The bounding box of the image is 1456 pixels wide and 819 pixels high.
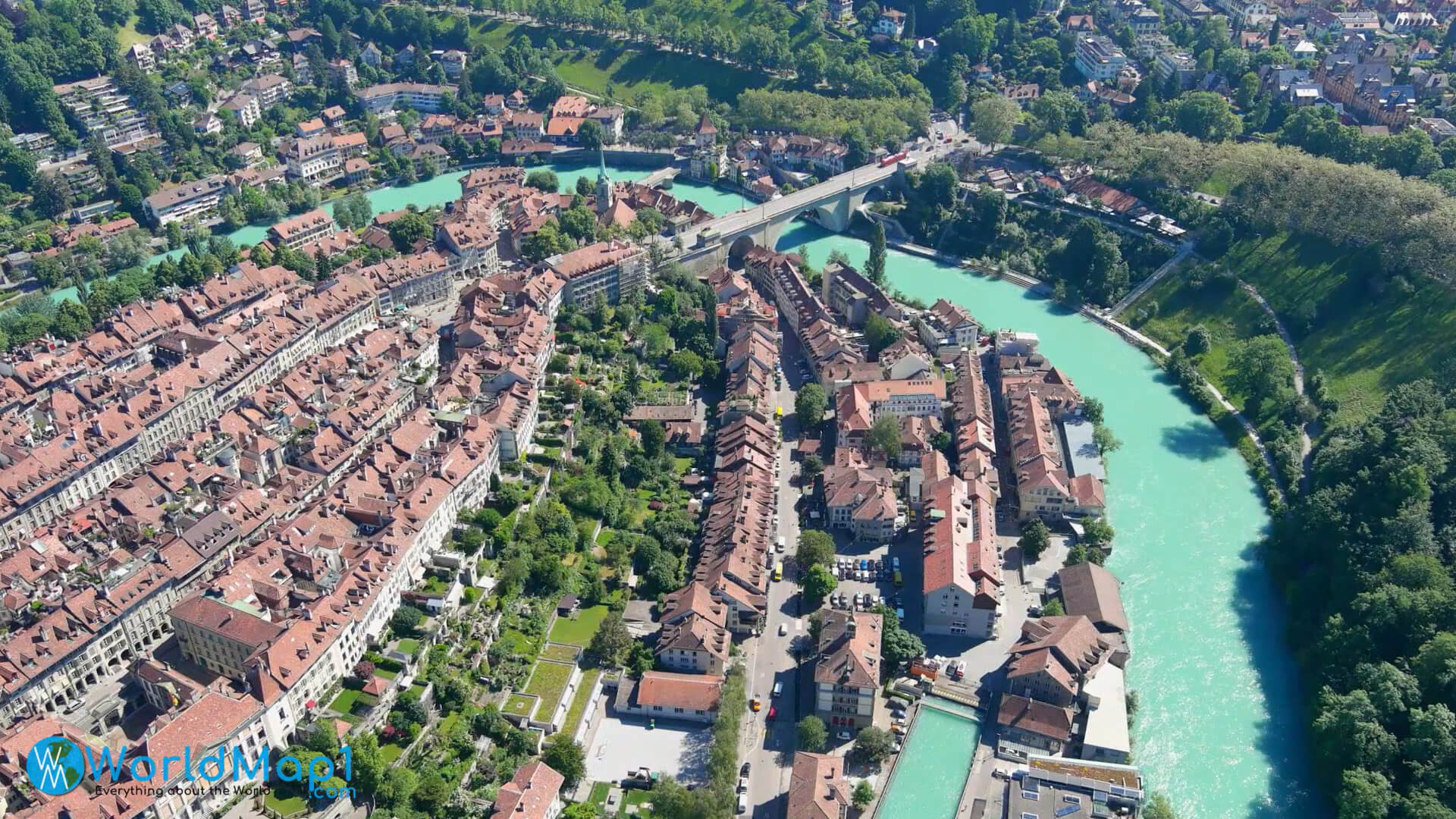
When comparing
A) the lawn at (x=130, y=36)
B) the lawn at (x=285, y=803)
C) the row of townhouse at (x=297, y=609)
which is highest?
the lawn at (x=130, y=36)

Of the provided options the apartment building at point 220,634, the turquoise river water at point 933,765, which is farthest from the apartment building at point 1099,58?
the apartment building at point 220,634

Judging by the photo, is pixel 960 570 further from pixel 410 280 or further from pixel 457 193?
pixel 457 193

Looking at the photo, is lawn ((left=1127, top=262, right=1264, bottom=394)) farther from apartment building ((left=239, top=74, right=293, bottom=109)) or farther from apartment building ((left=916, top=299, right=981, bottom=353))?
apartment building ((left=239, top=74, right=293, bottom=109))

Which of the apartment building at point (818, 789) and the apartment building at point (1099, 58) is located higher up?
the apartment building at point (1099, 58)

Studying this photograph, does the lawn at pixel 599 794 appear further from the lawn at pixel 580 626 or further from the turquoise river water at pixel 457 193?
the turquoise river water at pixel 457 193

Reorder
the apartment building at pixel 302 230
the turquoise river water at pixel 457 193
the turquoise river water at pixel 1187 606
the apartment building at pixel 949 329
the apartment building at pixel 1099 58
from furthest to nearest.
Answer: the apartment building at pixel 1099 58, the turquoise river water at pixel 457 193, the apartment building at pixel 302 230, the apartment building at pixel 949 329, the turquoise river water at pixel 1187 606

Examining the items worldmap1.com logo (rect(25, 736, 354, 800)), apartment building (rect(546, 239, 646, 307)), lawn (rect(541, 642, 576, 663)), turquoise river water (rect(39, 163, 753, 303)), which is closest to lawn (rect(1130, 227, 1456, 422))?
apartment building (rect(546, 239, 646, 307))

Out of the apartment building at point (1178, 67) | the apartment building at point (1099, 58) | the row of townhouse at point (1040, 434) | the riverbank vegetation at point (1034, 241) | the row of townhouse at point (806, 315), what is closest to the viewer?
the row of townhouse at point (1040, 434)
